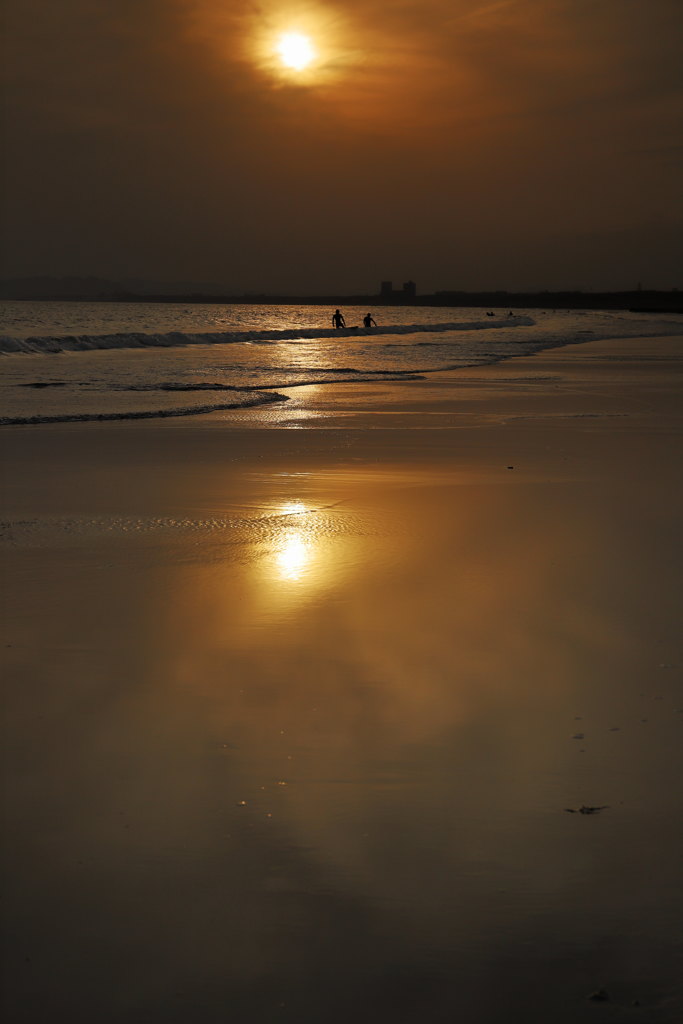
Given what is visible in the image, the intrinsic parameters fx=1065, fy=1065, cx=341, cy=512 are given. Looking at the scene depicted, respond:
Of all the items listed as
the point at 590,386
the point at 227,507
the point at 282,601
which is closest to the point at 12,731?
the point at 282,601

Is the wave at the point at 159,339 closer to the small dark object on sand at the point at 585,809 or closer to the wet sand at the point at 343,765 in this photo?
the wet sand at the point at 343,765

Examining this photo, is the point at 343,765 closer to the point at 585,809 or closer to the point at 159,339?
the point at 585,809

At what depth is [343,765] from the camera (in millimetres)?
3486

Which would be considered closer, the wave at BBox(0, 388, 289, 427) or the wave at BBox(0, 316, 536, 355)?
the wave at BBox(0, 388, 289, 427)

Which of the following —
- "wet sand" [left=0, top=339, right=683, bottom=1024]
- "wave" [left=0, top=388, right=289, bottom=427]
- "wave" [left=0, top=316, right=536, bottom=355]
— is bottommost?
"wave" [left=0, top=316, right=536, bottom=355]

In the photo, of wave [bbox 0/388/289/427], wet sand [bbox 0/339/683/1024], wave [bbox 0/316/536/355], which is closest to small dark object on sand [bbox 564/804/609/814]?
A: wet sand [bbox 0/339/683/1024]

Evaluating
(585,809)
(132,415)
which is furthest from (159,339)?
(585,809)

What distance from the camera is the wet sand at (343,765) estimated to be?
8.10ft

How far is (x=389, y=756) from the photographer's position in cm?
356

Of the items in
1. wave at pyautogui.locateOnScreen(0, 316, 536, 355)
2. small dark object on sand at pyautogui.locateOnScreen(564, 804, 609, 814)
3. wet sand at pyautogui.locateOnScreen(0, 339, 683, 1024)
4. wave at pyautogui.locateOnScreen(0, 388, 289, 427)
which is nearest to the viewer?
wet sand at pyautogui.locateOnScreen(0, 339, 683, 1024)

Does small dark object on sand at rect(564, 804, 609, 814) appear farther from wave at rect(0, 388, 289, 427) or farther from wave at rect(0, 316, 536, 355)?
wave at rect(0, 316, 536, 355)

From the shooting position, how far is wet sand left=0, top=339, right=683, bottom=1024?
8.10 feet

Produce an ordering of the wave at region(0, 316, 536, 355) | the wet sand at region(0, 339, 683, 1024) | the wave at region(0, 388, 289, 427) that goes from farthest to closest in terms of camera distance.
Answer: the wave at region(0, 316, 536, 355) → the wave at region(0, 388, 289, 427) → the wet sand at region(0, 339, 683, 1024)

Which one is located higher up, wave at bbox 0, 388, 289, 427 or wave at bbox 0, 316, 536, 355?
wave at bbox 0, 388, 289, 427
